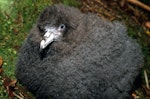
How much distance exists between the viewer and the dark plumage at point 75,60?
157 inches

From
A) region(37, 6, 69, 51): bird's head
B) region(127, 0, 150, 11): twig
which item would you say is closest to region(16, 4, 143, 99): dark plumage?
region(37, 6, 69, 51): bird's head

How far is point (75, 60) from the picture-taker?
4023 mm

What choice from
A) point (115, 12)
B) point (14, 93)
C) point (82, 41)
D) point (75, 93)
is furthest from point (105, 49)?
point (115, 12)

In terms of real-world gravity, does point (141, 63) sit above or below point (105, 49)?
below

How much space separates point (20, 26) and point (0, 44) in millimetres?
348

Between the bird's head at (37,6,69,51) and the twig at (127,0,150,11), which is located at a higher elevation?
the bird's head at (37,6,69,51)

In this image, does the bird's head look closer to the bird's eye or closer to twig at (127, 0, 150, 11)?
the bird's eye

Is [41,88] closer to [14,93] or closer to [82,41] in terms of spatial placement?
[14,93]

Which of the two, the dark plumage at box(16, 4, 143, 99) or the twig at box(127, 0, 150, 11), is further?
the twig at box(127, 0, 150, 11)

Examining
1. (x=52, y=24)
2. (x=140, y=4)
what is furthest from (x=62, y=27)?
(x=140, y=4)

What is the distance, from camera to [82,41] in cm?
412

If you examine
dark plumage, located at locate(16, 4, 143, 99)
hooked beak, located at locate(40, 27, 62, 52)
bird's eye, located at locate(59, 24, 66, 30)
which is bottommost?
dark plumage, located at locate(16, 4, 143, 99)

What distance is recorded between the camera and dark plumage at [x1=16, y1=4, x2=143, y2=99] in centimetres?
400

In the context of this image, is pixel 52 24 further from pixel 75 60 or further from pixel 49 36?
pixel 75 60
